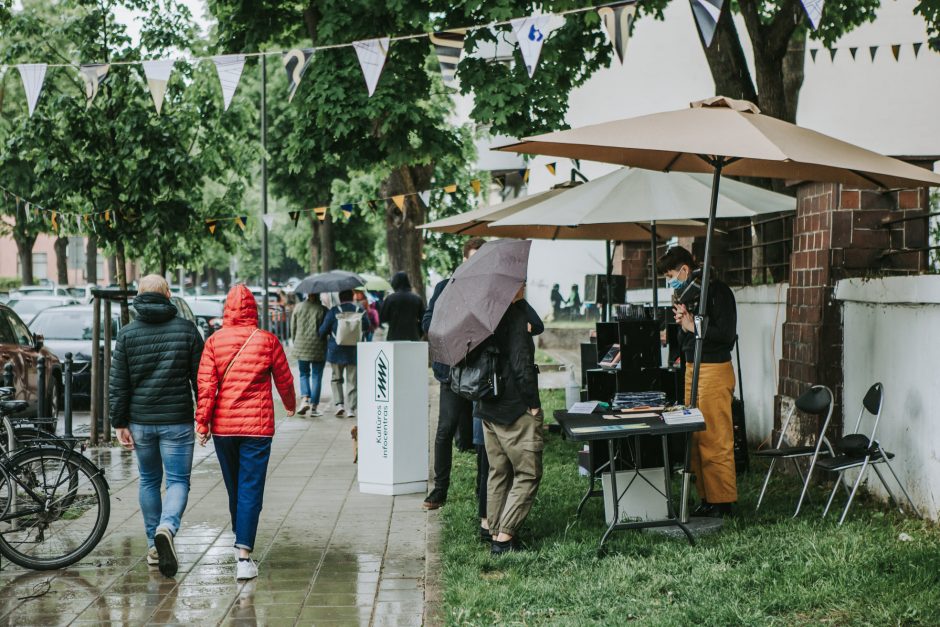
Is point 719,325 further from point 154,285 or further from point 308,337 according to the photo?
point 308,337

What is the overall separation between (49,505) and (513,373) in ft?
10.1

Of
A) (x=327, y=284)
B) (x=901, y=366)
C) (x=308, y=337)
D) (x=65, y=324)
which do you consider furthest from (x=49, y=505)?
(x=65, y=324)

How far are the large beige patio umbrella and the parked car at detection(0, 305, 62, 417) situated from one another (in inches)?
320

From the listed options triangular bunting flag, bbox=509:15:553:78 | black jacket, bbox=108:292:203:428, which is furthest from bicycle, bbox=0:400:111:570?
triangular bunting flag, bbox=509:15:553:78

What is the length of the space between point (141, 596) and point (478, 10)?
34.7 ft

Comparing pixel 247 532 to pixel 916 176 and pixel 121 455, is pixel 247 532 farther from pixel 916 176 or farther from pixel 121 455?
pixel 121 455

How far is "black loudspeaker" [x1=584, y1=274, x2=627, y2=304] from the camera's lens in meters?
12.4

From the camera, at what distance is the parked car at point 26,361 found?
12.4 meters

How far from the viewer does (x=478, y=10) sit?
14609mm

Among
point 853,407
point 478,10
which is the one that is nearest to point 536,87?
point 478,10

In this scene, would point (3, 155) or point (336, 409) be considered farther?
point (336, 409)

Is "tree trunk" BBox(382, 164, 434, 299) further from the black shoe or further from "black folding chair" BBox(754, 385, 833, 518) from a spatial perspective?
"black folding chair" BBox(754, 385, 833, 518)

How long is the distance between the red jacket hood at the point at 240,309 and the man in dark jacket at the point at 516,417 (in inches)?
60.3

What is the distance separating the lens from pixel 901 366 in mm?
7609
